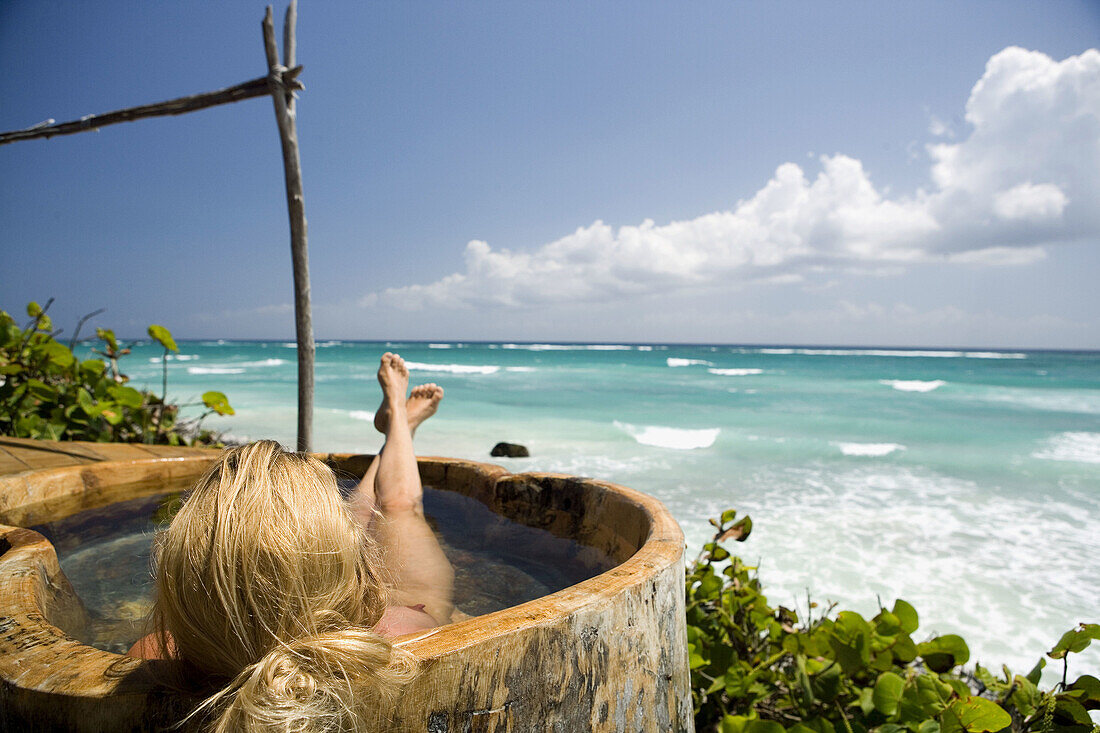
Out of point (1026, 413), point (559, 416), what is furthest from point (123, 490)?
point (1026, 413)

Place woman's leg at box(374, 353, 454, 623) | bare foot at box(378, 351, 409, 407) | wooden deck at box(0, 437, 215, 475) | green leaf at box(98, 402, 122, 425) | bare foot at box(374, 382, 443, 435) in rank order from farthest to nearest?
green leaf at box(98, 402, 122, 425) < bare foot at box(374, 382, 443, 435) < bare foot at box(378, 351, 409, 407) < wooden deck at box(0, 437, 215, 475) < woman's leg at box(374, 353, 454, 623)

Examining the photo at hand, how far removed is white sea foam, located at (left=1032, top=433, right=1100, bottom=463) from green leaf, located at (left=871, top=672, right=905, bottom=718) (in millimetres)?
7872

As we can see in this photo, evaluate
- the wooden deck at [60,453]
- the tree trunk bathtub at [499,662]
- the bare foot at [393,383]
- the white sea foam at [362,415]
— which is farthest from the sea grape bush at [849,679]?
the white sea foam at [362,415]

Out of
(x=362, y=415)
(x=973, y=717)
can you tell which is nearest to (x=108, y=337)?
(x=973, y=717)

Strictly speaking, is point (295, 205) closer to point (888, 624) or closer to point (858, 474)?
point (888, 624)

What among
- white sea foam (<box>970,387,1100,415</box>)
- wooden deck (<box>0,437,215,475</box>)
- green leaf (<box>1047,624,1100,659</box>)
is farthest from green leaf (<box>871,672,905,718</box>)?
white sea foam (<box>970,387,1100,415</box>)

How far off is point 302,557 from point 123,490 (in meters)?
1.70

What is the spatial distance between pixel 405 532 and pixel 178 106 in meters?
2.71

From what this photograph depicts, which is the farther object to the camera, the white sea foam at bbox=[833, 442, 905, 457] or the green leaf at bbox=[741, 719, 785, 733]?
the white sea foam at bbox=[833, 442, 905, 457]

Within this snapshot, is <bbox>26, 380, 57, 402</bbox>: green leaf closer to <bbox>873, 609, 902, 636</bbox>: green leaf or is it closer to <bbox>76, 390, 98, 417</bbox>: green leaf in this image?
<bbox>76, 390, 98, 417</bbox>: green leaf

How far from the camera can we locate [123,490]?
1.99 m

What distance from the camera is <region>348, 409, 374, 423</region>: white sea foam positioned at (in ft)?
31.9

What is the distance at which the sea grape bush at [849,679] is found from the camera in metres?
1.16

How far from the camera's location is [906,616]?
132 centimetres
